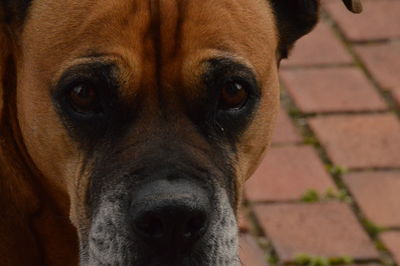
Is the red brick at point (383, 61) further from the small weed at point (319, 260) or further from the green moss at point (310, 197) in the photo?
the small weed at point (319, 260)

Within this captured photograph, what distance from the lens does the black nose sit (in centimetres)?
302

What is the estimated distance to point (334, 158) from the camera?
16.5ft

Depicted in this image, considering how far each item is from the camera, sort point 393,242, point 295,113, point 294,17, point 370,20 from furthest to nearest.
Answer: point 370,20 < point 295,113 < point 393,242 < point 294,17

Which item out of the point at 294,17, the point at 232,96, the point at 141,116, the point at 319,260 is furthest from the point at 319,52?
the point at 141,116

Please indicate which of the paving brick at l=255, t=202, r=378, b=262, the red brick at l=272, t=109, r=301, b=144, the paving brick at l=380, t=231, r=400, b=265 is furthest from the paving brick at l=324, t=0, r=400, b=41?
the paving brick at l=380, t=231, r=400, b=265

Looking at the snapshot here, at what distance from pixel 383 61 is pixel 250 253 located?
162 cm

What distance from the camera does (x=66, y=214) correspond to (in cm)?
343

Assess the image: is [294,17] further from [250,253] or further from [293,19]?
[250,253]

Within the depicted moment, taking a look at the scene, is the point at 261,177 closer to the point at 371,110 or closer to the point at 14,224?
the point at 371,110

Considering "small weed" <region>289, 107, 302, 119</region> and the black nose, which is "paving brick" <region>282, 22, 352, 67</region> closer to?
"small weed" <region>289, 107, 302, 119</region>

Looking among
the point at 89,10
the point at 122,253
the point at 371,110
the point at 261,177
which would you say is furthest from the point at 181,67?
the point at 371,110

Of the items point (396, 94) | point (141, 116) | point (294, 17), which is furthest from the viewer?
point (396, 94)

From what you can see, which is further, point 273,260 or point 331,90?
point 331,90

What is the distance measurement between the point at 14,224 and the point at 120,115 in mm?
512
